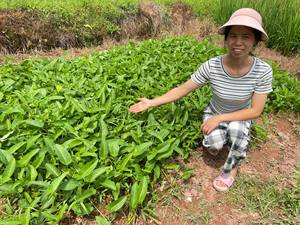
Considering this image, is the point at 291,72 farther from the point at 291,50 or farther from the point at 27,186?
the point at 27,186

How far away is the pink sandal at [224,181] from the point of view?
2.85 m

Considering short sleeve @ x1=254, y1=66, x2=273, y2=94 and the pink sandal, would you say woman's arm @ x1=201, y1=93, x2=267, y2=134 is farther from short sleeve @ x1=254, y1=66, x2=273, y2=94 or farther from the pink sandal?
the pink sandal

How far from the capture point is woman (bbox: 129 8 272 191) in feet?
8.30

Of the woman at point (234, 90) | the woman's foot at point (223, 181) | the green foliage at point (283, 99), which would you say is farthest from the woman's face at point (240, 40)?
the green foliage at point (283, 99)

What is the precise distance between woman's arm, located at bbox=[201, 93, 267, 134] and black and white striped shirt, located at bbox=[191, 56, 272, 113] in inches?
2.1

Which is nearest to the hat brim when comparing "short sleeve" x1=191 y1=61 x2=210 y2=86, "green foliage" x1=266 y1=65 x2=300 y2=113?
"short sleeve" x1=191 y1=61 x2=210 y2=86

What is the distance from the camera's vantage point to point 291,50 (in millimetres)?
5930

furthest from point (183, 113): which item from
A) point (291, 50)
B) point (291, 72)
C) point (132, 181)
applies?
point (291, 50)

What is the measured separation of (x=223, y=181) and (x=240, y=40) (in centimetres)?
108

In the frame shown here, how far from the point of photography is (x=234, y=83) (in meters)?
2.72

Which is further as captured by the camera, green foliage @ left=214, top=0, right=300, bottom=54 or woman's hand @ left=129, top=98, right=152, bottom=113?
green foliage @ left=214, top=0, right=300, bottom=54

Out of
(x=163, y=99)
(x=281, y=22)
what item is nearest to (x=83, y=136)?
(x=163, y=99)

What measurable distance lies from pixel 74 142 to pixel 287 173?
181 cm

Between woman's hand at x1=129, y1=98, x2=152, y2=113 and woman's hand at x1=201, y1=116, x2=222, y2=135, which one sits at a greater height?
woman's hand at x1=129, y1=98, x2=152, y2=113
